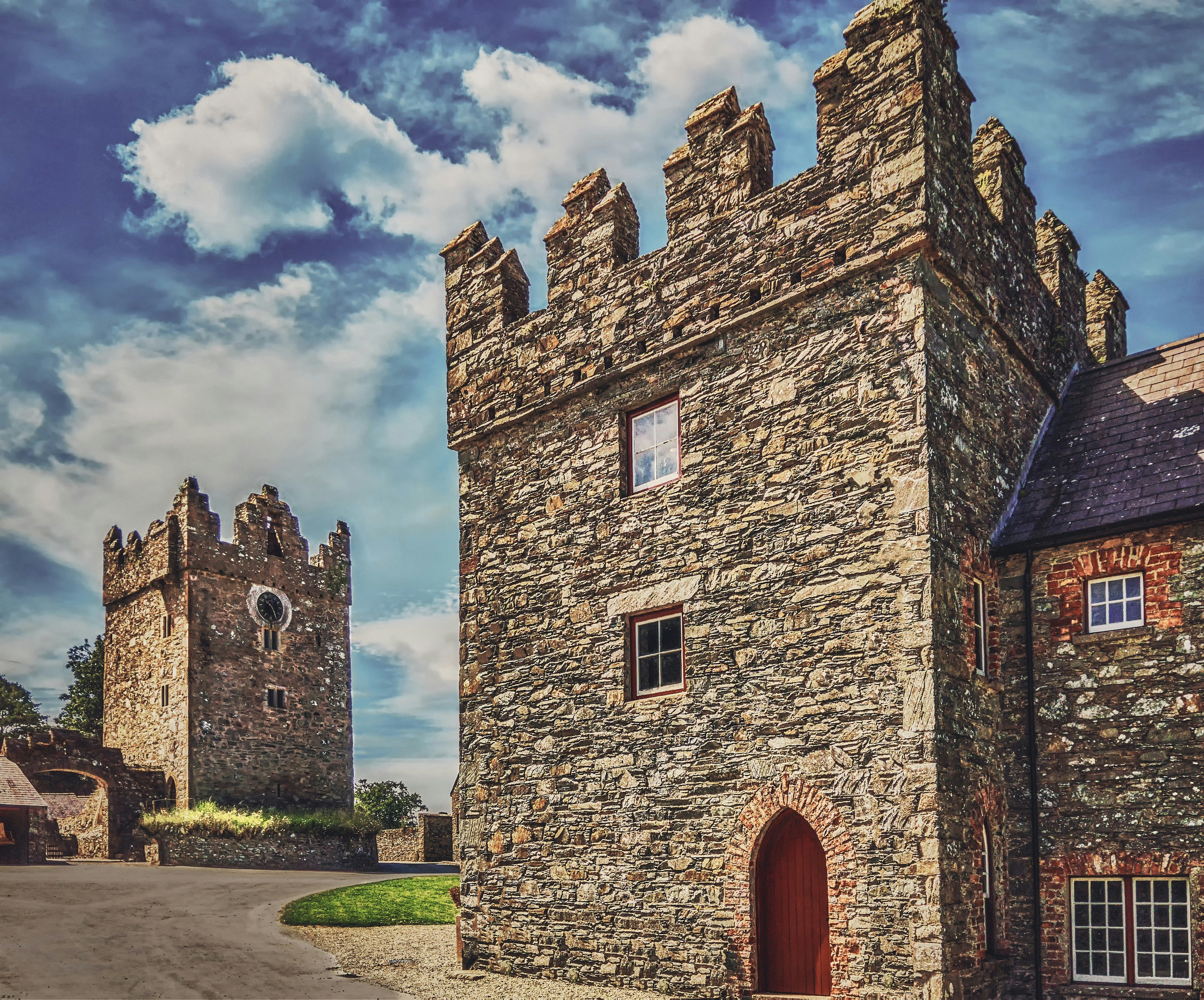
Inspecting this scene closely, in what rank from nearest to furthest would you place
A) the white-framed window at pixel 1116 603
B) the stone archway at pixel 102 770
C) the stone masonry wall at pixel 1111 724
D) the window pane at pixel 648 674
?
the stone masonry wall at pixel 1111 724 → the white-framed window at pixel 1116 603 → the window pane at pixel 648 674 → the stone archway at pixel 102 770

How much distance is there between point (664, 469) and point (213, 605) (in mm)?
24948

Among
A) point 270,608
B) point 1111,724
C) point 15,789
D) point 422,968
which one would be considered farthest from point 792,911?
point 270,608

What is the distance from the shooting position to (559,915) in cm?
1350

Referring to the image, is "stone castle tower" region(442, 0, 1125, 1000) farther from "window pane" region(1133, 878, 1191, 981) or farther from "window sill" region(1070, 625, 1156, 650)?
"window pane" region(1133, 878, 1191, 981)

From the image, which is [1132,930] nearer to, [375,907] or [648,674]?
[648,674]

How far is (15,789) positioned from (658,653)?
2202 centimetres

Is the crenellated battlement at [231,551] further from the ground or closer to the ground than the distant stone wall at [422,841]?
further from the ground

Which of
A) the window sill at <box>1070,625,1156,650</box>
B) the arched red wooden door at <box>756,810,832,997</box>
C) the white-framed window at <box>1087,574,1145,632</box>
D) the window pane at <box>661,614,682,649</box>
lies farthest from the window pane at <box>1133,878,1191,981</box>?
the window pane at <box>661,614,682,649</box>

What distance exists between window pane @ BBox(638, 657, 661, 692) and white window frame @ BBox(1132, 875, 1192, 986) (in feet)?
18.1

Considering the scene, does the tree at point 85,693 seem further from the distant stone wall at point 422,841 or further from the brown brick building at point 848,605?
the brown brick building at point 848,605

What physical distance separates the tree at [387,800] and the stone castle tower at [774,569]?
152ft

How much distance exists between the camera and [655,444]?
13.7 metres

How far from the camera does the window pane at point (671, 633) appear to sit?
1297 centimetres

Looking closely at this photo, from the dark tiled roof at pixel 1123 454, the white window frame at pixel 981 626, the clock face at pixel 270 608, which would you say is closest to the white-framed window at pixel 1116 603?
the dark tiled roof at pixel 1123 454
